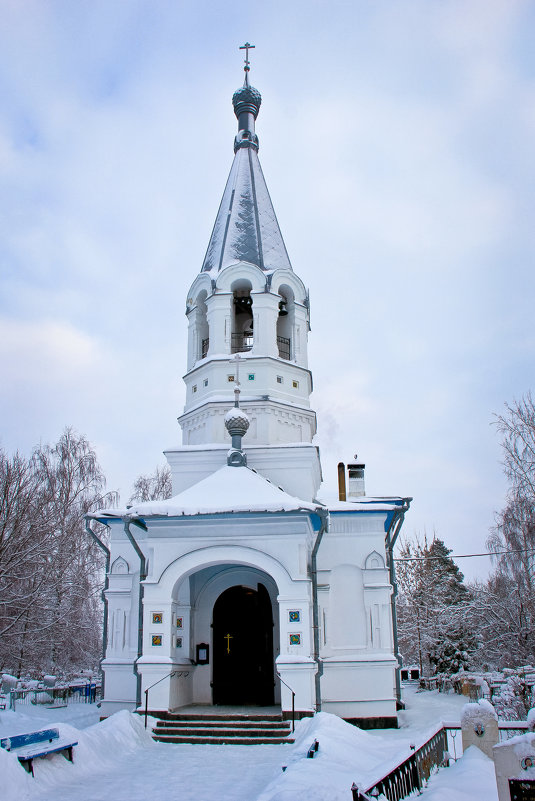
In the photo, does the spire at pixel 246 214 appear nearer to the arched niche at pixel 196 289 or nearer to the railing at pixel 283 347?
the arched niche at pixel 196 289

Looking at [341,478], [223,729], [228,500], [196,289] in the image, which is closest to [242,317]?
[196,289]

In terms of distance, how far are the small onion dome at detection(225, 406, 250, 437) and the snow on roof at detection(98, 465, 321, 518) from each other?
3.03ft

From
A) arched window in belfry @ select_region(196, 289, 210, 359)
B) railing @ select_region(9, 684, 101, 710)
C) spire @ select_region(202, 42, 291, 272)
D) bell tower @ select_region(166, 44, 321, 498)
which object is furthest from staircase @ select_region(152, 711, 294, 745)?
spire @ select_region(202, 42, 291, 272)

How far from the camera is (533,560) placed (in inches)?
733

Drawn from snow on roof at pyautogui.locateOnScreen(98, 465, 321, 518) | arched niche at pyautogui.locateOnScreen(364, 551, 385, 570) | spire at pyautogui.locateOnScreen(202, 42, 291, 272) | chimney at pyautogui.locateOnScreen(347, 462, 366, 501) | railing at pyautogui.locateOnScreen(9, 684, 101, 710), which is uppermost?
spire at pyautogui.locateOnScreen(202, 42, 291, 272)

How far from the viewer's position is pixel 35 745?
8.00 metres

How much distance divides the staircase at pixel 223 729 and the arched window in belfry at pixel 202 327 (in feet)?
29.5

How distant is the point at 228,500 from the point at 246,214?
31.1 feet

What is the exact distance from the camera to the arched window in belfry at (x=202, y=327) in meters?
17.5

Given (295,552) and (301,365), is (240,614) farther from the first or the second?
(301,365)

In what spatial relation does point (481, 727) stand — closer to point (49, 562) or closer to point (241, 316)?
point (241, 316)

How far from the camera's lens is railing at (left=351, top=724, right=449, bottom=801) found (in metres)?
5.21

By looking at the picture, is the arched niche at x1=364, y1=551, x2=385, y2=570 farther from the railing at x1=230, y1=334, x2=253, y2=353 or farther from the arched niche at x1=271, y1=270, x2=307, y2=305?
the arched niche at x1=271, y1=270, x2=307, y2=305

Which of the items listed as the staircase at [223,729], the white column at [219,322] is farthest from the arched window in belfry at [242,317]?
the staircase at [223,729]
